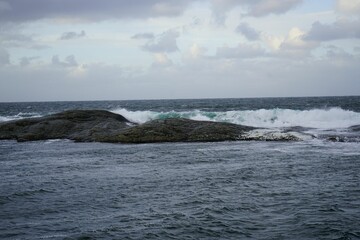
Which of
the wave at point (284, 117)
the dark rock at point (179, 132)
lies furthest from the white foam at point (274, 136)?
the wave at point (284, 117)

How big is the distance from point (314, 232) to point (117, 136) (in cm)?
2414

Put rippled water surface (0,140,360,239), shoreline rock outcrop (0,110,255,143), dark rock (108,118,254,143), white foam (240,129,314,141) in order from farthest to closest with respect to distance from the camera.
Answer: shoreline rock outcrop (0,110,255,143) → dark rock (108,118,254,143) → white foam (240,129,314,141) → rippled water surface (0,140,360,239)

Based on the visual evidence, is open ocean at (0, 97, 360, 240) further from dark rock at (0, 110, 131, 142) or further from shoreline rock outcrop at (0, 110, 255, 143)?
dark rock at (0, 110, 131, 142)

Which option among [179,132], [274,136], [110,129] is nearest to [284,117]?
[274,136]

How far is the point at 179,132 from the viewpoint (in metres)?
33.4

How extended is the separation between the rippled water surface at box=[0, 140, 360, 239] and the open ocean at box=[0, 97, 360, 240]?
0.03 m

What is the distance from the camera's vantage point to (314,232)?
1049cm

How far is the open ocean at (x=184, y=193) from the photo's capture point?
1091 cm

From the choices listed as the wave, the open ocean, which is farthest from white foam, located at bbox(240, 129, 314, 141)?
the wave

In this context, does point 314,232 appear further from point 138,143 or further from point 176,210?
point 138,143

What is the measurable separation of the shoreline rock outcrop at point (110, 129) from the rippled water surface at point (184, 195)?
6826 mm

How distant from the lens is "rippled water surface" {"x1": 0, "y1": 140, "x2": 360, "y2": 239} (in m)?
10.9

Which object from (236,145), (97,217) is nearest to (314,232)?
(97,217)

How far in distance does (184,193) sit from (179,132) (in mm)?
18564
